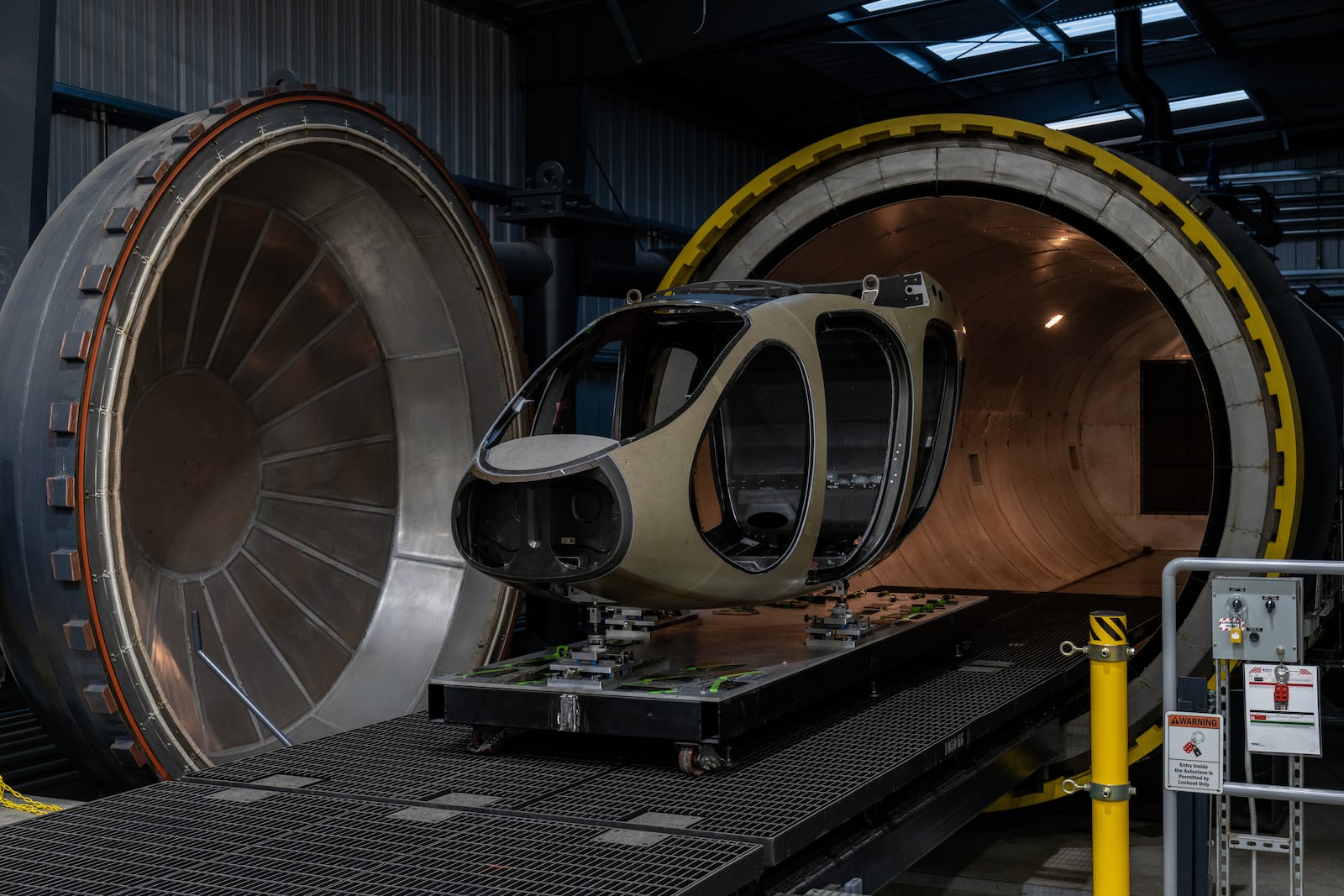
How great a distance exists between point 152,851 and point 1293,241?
776 inches

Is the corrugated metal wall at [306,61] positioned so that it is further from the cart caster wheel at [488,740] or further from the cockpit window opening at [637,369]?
the cart caster wheel at [488,740]

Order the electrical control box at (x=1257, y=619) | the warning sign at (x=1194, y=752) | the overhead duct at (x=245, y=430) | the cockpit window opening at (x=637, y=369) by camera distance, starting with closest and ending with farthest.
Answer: the warning sign at (x=1194, y=752)
the electrical control box at (x=1257, y=619)
the overhead duct at (x=245, y=430)
the cockpit window opening at (x=637, y=369)

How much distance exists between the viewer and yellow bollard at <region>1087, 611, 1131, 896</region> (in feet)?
16.3

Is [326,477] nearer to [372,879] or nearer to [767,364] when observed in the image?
[767,364]

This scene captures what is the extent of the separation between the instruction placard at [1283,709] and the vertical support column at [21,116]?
18.2 feet

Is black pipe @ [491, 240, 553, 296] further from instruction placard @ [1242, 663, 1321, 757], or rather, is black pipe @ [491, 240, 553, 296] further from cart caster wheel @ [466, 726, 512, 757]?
instruction placard @ [1242, 663, 1321, 757]

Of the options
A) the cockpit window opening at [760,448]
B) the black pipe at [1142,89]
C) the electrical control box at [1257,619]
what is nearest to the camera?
the electrical control box at [1257,619]

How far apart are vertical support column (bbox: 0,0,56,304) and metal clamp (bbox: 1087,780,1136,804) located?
5214 mm

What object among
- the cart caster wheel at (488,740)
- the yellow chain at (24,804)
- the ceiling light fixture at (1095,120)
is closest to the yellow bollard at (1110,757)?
the cart caster wheel at (488,740)

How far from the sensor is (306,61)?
11.8 m

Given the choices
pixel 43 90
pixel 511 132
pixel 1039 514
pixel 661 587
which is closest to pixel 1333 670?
pixel 1039 514

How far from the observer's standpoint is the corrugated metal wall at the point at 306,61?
390 inches

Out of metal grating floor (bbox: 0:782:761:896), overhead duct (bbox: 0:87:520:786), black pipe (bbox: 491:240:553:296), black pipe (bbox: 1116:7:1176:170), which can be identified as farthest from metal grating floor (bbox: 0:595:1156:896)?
black pipe (bbox: 1116:7:1176:170)

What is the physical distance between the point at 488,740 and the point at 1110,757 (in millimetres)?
2392
